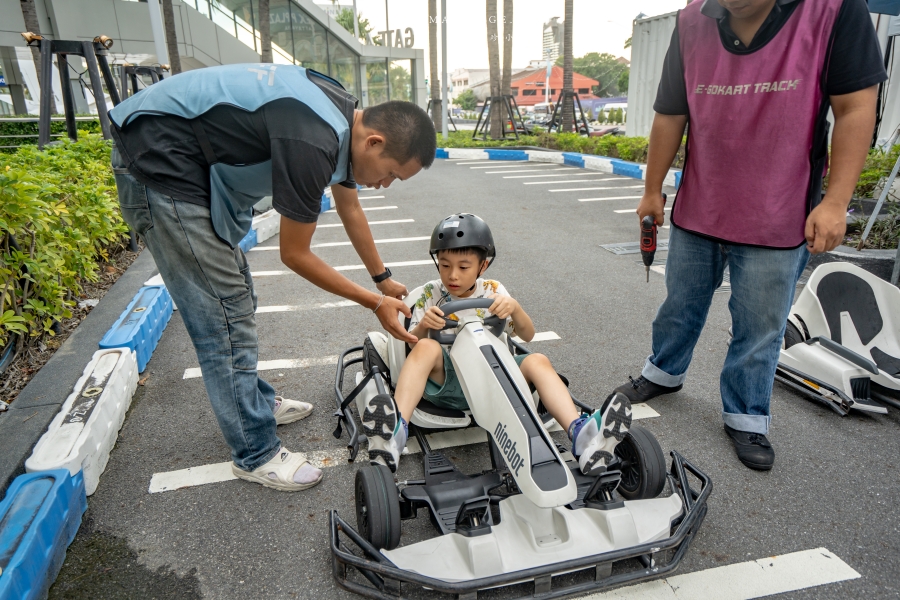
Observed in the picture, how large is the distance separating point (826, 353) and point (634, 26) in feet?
39.7

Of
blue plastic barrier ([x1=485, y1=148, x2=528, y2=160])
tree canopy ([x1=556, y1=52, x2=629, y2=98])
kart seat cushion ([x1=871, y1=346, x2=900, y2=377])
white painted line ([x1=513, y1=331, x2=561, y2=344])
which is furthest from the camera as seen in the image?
tree canopy ([x1=556, y1=52, x2=629, y2=98])

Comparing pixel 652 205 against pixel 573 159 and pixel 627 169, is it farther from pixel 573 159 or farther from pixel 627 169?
pixel 573 159

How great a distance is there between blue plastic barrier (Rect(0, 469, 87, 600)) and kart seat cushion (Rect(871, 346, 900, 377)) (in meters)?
3.92

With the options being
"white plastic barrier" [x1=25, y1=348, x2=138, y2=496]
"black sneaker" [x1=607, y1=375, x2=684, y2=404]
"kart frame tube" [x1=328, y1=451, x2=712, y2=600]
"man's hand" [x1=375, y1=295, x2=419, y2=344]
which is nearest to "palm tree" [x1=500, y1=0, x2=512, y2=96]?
"black sneaker" [x1=607, y1=375, x2=684, y2=404]

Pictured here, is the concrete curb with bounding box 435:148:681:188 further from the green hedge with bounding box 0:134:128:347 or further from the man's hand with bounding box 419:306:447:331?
the man's hand with bounding box 419:306:447:331

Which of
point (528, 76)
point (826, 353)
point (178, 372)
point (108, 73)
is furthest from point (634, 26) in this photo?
point (528, 76)

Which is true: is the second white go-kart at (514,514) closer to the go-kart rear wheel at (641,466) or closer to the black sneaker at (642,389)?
the go-kart rear wheel at (641,466)

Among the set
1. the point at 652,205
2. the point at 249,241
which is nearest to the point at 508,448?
the point at 652,205

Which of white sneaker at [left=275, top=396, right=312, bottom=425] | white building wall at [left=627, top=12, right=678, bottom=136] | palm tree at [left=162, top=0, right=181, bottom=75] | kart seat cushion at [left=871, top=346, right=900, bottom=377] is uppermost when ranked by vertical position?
palm tree at [left=162, top=0, right=181, bottom=75]

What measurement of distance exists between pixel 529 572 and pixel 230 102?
1846 mm

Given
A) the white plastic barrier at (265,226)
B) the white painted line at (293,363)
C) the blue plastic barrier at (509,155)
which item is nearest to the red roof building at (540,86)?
the blue plastic barrier at (509,155)

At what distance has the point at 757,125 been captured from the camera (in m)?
2.48

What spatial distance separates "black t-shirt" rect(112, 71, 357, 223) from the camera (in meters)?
1.96

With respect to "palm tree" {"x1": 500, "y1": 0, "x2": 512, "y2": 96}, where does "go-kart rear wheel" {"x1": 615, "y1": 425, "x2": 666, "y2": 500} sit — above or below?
below
